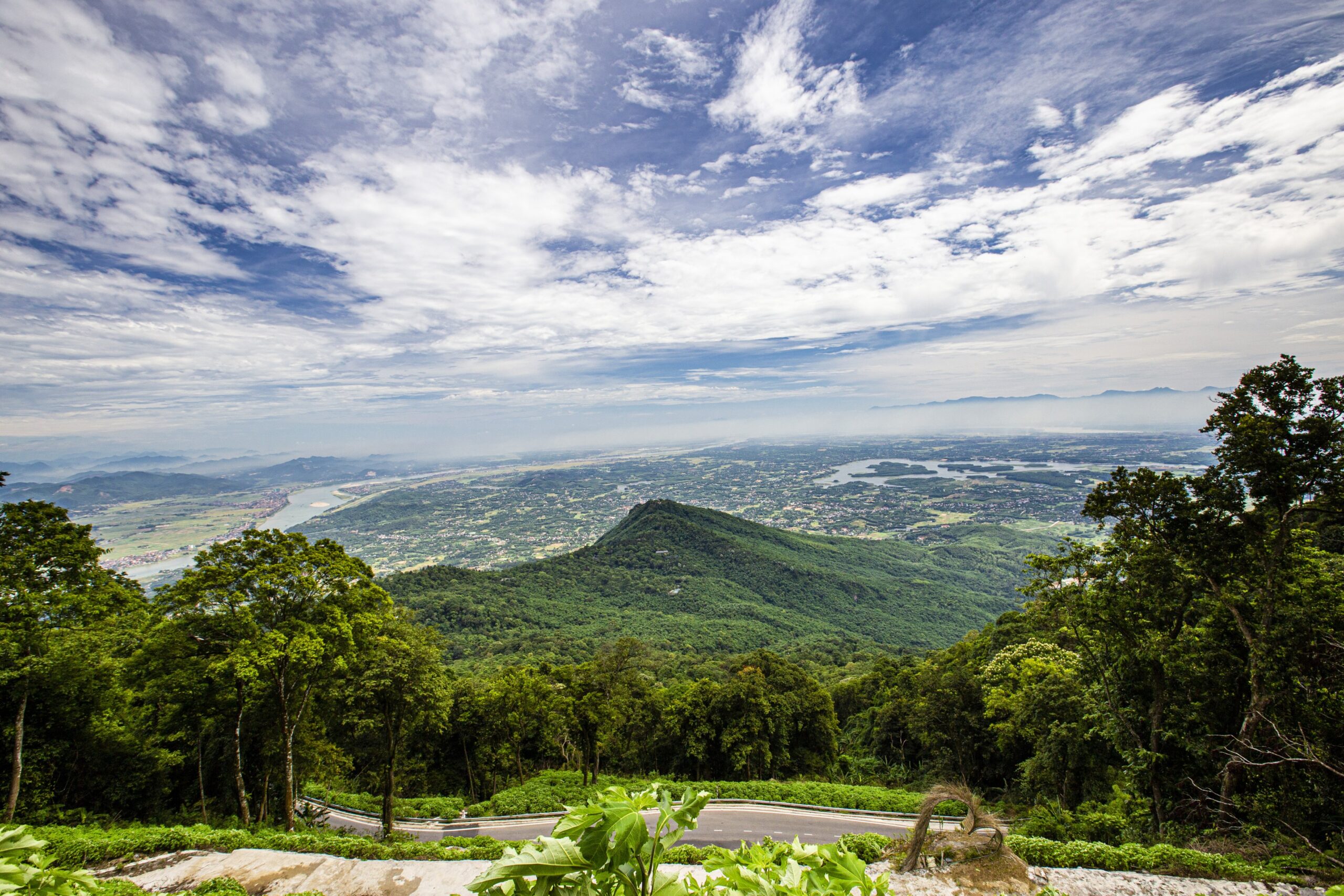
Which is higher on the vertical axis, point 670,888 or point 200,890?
point 670,888

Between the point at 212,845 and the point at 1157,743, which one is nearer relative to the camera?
the point at 212,845

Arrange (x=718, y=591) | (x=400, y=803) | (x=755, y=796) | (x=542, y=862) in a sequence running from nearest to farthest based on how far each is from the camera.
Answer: (x=542, y=862), (x=755, y=796), (x=400, y=803), (x=718, y=591)

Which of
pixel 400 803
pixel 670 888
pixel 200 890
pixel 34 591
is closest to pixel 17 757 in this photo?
pixel 34 591

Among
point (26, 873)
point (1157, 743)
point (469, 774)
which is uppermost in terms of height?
point (26, 873)

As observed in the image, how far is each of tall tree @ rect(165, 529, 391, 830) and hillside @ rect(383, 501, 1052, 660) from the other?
150 ft

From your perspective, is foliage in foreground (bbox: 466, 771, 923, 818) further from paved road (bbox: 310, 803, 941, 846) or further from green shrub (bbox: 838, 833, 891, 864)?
green shrub (bbox: 838, 833, 891, 864)

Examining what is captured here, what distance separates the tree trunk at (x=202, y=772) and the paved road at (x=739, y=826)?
15.9 ft

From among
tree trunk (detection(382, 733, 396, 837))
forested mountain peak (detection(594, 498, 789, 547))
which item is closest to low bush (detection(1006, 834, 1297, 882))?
tree trunk (detection(382, 733, 396, 837))

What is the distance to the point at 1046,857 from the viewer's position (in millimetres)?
10234

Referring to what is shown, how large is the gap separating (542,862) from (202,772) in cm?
2144

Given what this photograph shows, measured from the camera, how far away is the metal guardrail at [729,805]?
18.0 metres

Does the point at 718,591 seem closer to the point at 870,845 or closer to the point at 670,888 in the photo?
the point at 870,845

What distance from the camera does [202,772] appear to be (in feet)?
49.9

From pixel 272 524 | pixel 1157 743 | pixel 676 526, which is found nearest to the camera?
pixel 1157 743
